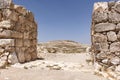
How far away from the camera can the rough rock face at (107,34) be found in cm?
511

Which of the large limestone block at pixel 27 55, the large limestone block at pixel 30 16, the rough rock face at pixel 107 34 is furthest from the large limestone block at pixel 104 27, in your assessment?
the large limestone block at pixel 30 16

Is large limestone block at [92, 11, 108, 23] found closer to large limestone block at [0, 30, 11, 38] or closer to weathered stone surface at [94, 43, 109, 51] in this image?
weathered stone surface at [94, 43, 109, 51]

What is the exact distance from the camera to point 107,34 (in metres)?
5.24

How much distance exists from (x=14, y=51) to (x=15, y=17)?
1185 mm

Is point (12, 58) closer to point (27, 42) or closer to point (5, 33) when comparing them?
point (5, 33)

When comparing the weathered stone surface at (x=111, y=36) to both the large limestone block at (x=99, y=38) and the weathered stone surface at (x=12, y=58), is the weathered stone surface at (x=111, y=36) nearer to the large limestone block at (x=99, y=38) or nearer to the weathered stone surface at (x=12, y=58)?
the large limestone block at (x=99, y=38)

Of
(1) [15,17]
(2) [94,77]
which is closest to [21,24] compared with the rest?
(1) [15,17]

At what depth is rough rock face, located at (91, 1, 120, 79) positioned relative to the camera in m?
5.11

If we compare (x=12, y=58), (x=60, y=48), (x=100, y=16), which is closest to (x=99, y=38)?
(x=100, y=16)

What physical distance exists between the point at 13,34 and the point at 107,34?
3146 millimetres

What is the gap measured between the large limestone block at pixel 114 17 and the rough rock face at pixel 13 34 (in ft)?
10.6

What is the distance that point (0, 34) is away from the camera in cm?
638

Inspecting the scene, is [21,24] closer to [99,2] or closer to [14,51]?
[14,51]

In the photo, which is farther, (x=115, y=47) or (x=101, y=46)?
(x=101, y=46)
